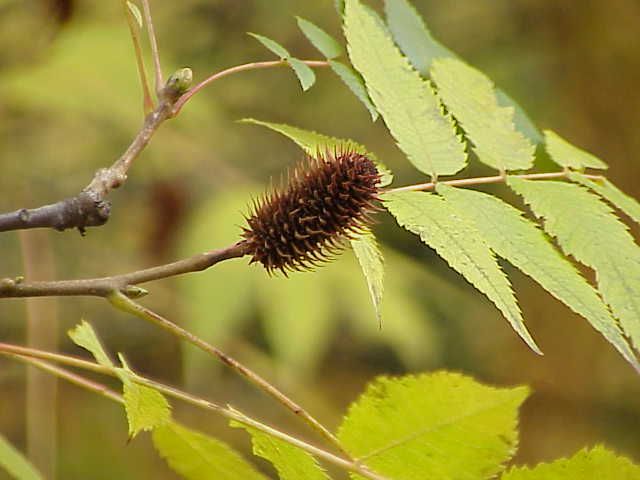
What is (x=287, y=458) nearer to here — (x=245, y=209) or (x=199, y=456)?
(x=199, y=456)

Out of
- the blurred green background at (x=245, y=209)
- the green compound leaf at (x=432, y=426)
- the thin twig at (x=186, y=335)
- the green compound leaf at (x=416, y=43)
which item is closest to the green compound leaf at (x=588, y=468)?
the green compound leaf at (x=432, y=426)

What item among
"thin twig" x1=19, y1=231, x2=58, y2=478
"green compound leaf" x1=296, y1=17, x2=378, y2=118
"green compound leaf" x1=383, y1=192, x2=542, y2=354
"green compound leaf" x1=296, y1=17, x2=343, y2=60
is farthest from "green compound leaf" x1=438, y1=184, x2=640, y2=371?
"thin twig" x1=19, y1=231, x2=58, y2=478

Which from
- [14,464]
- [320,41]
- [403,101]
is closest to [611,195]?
[403,101]

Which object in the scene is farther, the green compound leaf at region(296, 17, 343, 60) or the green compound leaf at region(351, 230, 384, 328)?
the green compound leaf at region(296, 17, 343, 60)

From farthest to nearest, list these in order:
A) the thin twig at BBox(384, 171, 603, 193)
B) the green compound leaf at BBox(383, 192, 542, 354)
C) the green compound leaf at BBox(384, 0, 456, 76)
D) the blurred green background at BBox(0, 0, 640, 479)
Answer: the blurred green background at BBox(0, 0, 640, 479) < the green compound leaf at BBox(384, 0, 456, 76) < the thin twig at BBox(384, 171, 603, 193) < the green compound leaf at BBox(383, 192, 542, 354)

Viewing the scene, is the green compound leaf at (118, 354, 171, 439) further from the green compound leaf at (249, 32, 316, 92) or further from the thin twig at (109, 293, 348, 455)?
the green compound leaf at (249, 32, 316, 92)

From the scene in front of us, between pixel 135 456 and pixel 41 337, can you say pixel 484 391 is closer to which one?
pixel 41 337

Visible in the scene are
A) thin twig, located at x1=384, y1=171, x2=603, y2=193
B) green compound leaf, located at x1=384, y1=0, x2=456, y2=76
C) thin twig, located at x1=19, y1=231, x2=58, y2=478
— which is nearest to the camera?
thin twig, located at x1=384, y1=171, x2=603, y2=193

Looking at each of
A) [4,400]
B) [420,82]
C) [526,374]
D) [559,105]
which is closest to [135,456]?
[4,400]
